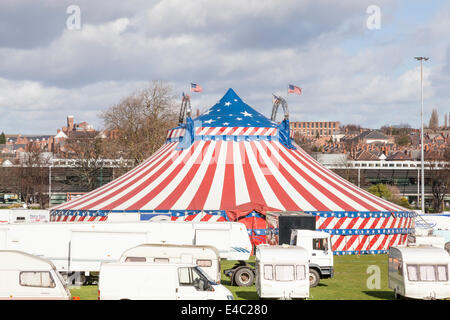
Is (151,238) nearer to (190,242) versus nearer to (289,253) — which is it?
(190,242)

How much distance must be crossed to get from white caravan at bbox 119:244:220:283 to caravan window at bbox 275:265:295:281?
2.36 metres

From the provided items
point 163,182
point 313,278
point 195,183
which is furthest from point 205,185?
point 313,278

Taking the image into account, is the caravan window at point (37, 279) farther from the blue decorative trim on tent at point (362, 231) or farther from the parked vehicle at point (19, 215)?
the parked vehicle at point (19, 215)

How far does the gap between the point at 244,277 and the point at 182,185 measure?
10.1 m

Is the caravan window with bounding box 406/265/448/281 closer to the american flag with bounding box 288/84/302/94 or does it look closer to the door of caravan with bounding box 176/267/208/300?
the door of caravan with bounding box 176/267/208/300

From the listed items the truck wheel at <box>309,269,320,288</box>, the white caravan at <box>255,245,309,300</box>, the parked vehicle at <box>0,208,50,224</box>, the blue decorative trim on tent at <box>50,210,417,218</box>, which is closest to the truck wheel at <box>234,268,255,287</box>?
the truck wheel at <box>309,269,320,288</box>

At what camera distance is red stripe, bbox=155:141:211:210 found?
28.7 meters

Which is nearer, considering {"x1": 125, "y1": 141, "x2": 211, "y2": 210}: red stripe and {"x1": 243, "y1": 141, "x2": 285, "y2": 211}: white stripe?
{"x1": 243, "y1": 141, "x2": 285, "y2": 211}: white stripe

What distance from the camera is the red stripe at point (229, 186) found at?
2856cm

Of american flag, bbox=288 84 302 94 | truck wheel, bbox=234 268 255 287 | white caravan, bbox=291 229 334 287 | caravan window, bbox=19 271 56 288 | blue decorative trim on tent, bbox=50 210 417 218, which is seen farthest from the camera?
american flag, bbox=288 84 302 94

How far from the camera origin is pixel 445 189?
7412 cm

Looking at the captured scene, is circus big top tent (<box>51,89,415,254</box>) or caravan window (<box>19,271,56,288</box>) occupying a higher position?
circus big top tent (<box>51,89,415,254</box>)

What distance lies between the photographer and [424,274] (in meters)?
17.1
